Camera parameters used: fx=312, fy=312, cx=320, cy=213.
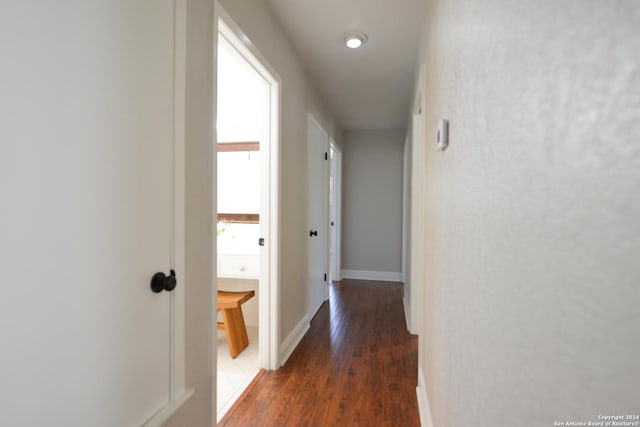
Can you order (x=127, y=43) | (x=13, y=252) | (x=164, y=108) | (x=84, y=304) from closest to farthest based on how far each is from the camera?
(x=13, y=252) < (x=84, y=304) < (x=127, y=43) < (x=164, y=108)

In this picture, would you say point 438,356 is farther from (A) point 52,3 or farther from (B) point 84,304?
(A) point 52,3

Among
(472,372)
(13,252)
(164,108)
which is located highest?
(164,108)

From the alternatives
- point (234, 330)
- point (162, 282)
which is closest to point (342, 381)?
point (234, 330)

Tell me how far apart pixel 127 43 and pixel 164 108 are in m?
0.21

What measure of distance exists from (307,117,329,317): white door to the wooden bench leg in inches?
30.7

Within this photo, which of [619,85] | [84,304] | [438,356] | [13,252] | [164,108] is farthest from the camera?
[438,356]

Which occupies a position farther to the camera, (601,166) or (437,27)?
(437,27)

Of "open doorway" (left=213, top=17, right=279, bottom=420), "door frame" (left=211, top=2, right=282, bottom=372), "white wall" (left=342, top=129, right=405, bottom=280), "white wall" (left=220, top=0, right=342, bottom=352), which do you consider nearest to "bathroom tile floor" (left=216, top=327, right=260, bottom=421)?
"open doorway" (left=213, top=17, right=279, bottom=420)

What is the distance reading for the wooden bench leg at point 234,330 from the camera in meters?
2.44

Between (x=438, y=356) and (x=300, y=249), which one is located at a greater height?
(x=300, y=249)

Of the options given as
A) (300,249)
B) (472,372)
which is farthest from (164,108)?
(300,249)

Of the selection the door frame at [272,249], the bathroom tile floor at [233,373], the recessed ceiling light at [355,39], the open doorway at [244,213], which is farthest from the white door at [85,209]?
the recessed ceiling light at [355,39]

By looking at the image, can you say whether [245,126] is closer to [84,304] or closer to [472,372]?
[84,304]

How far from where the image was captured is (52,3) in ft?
2.31
